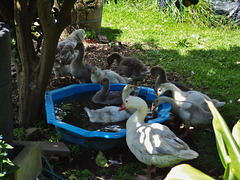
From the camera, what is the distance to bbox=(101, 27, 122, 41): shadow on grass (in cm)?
1035

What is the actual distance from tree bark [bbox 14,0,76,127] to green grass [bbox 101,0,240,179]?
8.28ft

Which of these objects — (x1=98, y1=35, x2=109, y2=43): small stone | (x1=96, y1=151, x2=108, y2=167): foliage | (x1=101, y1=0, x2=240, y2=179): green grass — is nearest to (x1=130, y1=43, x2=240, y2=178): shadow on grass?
(x1=101, y1=0, x2=240, y2=179): green grass

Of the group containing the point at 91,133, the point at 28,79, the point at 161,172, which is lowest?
the point at 161,172

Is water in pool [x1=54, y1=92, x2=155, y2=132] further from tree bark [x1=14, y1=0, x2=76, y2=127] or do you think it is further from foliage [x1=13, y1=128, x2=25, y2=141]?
foliage [x1=13, y1=128, x2=25, y2=141]

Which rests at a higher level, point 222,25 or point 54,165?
point 222,25

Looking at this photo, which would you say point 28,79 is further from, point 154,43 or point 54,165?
point 154,43

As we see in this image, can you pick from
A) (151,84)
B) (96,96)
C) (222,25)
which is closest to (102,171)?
(96,96)

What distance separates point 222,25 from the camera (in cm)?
1146

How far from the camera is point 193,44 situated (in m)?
9.84

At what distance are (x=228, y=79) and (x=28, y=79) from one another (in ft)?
14.8

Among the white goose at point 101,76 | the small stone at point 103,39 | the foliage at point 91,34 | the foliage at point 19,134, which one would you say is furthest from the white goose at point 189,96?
the foliage at point 91,34

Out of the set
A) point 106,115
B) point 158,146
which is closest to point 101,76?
point 106,115

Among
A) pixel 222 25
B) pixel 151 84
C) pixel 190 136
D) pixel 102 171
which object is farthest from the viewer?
pixel 222 25

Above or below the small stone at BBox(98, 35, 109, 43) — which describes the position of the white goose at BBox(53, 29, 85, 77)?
above
